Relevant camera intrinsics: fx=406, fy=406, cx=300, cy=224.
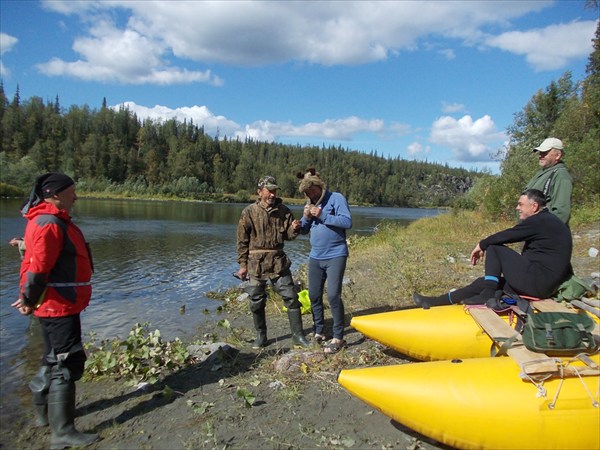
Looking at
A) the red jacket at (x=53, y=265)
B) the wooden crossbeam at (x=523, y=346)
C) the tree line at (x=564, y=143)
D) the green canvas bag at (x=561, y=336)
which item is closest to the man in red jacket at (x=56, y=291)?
the red jacket at (x=53, y=265)

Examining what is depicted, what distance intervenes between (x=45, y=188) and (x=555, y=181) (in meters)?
5.32

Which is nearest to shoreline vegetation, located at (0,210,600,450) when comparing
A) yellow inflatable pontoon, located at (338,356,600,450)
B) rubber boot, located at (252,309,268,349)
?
rubber boot, located at (252,309,268,349)

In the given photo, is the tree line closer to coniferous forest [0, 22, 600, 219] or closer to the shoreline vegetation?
coniferous forest [0, 22, 600, 219]

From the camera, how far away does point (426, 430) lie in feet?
10.2

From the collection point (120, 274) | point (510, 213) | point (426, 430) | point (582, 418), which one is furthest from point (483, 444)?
point (510, 213)

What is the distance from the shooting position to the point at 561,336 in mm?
3229

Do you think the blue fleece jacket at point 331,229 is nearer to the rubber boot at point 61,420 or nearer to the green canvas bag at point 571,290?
the green canvas bag at point 571,290

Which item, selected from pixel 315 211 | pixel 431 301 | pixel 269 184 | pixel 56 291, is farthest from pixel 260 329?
pixel 56 291

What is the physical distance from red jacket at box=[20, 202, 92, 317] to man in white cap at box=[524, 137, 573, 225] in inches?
192

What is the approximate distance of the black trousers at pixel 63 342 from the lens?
362cm

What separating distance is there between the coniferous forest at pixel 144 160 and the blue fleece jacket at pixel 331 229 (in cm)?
6452

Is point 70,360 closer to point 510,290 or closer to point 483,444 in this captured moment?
point 483,444

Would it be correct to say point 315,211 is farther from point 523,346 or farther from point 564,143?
point 564,143

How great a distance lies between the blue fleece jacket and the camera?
5.11 meters
